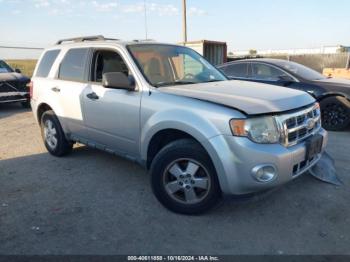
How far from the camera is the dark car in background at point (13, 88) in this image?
10625mm

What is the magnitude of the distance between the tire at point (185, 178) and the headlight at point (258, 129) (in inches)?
17.2

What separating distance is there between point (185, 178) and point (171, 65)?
1.64 meters

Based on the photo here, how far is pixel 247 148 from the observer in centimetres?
299

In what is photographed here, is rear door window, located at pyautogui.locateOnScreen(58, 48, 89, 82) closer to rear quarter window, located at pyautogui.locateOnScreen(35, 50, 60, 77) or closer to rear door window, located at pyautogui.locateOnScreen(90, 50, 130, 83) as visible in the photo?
rear door window, located at pyautogui.locateOnScreen(90, 50, 130, 83)

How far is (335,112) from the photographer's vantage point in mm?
7000

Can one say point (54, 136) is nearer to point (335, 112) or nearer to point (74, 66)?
point (74, 66)

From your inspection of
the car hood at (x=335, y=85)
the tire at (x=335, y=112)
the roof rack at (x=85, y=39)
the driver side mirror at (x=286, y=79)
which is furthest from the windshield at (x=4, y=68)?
the tire at (x=335, y=112)

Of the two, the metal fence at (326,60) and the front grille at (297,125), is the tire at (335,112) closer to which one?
the front grille at (297,125)

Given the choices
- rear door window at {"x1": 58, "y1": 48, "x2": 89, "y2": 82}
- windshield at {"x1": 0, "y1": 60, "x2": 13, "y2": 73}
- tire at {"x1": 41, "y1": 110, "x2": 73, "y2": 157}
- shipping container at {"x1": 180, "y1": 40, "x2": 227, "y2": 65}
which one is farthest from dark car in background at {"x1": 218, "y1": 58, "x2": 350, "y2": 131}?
windshield at {"x1": 0, "y1": 60, "x2": 13, "y2": 73}

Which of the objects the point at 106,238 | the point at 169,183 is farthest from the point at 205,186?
the point at 106,238

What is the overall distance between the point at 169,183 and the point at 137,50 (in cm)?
175

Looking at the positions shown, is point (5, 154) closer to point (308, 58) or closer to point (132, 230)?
point (132, 230)

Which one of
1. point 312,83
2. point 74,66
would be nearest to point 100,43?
point 74,66

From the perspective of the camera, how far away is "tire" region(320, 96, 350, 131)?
686cm
